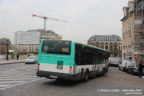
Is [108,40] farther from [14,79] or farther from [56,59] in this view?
[56,59]

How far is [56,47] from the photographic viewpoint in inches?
422

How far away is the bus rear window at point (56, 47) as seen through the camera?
10.5 meters

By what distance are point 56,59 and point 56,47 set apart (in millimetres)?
746

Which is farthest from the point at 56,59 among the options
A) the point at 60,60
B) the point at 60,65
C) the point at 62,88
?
the point at 62,88

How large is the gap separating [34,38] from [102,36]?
69.2 metres

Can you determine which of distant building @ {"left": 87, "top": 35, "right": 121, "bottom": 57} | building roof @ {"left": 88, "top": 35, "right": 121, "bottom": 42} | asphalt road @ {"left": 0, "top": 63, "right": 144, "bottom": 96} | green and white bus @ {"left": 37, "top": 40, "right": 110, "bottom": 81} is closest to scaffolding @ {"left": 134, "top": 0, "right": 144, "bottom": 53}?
asphalt road @ {"left": 0, "top": 63, "right": 144, "bottom": 96}

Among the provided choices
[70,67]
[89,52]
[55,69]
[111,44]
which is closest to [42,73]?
[55,69]

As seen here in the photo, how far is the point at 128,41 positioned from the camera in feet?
153

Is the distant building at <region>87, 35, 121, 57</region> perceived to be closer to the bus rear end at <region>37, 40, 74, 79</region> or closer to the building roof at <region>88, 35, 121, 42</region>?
the building roof at <region>88, 35, 121, 42</region>

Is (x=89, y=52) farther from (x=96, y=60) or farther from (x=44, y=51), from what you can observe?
(x=44, y=51)

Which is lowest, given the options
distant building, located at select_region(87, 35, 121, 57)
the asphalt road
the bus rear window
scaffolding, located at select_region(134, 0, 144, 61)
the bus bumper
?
the asphalt road

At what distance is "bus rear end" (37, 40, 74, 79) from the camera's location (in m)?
10.2

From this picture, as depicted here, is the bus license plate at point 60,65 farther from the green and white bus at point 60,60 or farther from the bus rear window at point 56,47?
the bus rear window at point 56,47

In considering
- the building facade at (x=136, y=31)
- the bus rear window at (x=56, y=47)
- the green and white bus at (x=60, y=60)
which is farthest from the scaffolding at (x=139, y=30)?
the bus rear window at (x=56, y=47)
